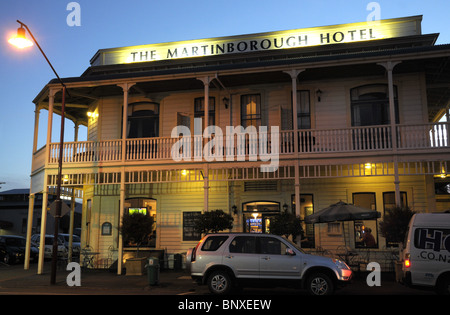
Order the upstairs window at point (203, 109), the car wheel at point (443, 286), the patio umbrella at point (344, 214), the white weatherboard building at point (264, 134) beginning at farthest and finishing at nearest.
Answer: the upstairs window at point (203, 109) → the white weatherboard building at point (264, 134) → the patio umbrella at point (344, 214) → the car wheel at point (443, 286)

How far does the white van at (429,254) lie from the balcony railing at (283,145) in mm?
4959

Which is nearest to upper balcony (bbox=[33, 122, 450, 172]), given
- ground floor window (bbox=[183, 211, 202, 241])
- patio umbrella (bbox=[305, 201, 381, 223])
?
patio umbrella (bbox=[305, 201, 381, 223])

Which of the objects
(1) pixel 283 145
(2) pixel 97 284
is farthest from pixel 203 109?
(2) pixel 97 284

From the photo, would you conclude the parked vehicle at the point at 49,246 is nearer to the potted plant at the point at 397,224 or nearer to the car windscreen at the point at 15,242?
the car windscreen at the point at 15,242

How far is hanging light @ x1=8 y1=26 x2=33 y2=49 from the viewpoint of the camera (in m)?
12.7

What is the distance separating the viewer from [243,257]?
1132cm

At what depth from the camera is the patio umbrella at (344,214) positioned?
46.4 feet

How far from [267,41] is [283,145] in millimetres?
5934

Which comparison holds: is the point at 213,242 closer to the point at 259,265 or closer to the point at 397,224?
the point at 259,265

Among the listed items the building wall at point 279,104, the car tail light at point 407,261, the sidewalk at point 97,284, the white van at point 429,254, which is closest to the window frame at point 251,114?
the building wall at point 279,104

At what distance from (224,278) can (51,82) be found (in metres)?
11.4

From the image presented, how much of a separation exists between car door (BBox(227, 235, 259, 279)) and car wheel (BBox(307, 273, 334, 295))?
1372 mm

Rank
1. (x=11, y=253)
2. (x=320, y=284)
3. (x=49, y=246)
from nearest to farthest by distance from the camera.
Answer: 1. (x=320, y=284)
2. (x=11, y=253)
3. (x=49, y=246)

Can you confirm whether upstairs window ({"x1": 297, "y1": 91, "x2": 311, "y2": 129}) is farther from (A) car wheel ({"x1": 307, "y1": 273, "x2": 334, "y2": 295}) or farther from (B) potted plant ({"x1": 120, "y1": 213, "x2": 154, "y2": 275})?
(A) car wheel ({"x1": 307, "y1": 273, "x2": 334, "y2": 295})
